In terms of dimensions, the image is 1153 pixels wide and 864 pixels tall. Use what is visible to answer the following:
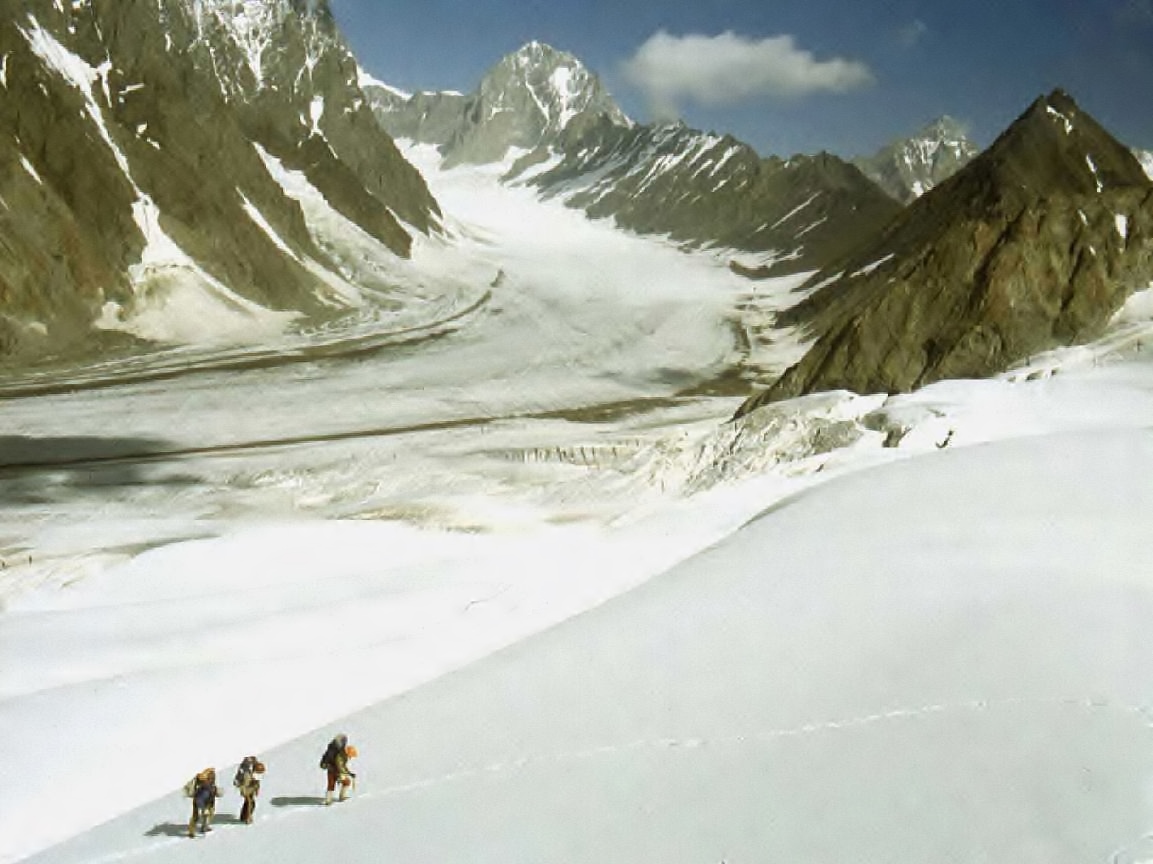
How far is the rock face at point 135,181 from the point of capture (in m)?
48.7

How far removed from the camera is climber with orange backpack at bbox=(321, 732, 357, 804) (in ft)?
38.8

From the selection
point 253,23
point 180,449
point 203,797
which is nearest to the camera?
point 203,797

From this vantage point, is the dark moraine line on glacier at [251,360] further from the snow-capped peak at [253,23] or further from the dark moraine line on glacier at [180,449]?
the snow-capped peak at [253,23]

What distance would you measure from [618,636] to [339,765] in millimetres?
5245

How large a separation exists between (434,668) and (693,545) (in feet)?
20.4

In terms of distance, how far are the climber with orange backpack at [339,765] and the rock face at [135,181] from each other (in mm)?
38651

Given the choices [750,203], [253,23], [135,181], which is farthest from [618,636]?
[750,203]

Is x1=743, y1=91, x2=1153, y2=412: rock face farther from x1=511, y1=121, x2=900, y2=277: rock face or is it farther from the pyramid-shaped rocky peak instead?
x1=511, y1=121, x2=900, y2=277: rock face

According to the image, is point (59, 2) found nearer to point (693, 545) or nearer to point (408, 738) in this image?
point (693, 545)

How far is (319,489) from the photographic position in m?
30.6

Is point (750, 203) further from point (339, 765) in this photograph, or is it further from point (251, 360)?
point (339, 765)

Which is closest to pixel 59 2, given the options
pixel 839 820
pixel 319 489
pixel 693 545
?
pixel 319 489

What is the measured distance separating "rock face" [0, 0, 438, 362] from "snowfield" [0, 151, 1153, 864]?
16.7m

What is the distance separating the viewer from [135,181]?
59531 millimetres
